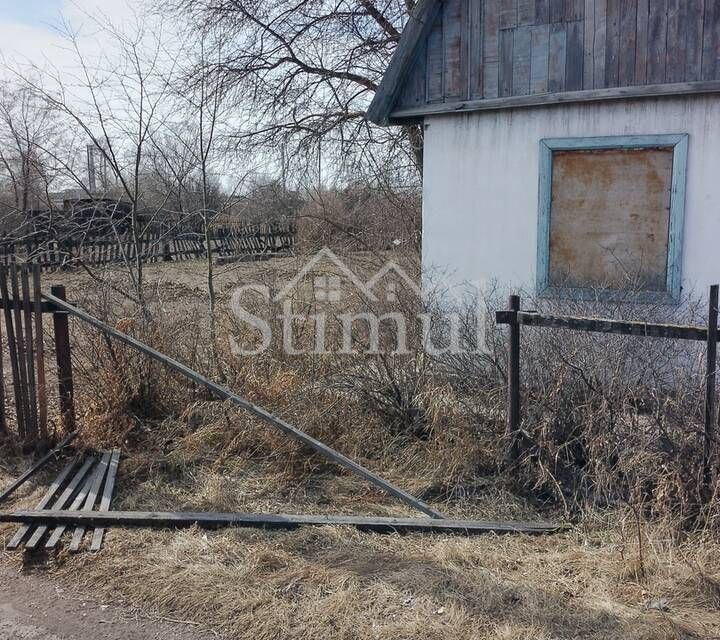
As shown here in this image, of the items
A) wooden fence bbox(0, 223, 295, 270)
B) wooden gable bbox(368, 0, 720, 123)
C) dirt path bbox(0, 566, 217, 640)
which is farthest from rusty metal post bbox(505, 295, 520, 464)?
wooden fence bbox(0, 223, 295, 270)

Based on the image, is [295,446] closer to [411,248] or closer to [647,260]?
[647,260]

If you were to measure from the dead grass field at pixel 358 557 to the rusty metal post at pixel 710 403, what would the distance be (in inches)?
13.7

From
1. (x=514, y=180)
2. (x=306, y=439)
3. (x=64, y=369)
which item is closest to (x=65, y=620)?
(x=306, y=439)

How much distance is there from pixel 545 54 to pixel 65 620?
5.68 meters

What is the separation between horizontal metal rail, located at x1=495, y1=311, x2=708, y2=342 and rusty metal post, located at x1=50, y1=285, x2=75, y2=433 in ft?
10.9

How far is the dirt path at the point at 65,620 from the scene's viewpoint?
3100mm

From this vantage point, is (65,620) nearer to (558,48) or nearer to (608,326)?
(608,326)

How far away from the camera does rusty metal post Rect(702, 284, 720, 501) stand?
11.8 feet

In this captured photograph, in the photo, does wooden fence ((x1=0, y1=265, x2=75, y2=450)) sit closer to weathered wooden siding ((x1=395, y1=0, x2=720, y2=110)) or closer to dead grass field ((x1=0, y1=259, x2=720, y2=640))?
dead grass field ((x1=0, y1=259, x2=720, y2=640))

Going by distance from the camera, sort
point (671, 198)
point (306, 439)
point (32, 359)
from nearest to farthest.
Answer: point (306, 439), point (32, 359), point (671, 198)

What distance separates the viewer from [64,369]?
536cm

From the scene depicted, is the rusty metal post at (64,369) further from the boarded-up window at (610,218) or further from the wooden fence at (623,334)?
the boarded-up window at (610,218)

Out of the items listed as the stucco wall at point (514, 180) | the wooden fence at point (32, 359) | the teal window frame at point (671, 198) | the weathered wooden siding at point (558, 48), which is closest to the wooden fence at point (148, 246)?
the wooden fence at point (32, 359)

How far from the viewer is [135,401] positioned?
18.4 ft
